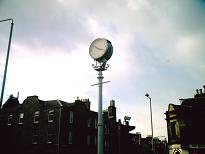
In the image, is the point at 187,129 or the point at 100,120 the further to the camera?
the point at 187,129

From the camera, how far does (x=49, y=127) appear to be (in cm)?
3769

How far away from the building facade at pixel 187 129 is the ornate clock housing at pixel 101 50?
53.1ft

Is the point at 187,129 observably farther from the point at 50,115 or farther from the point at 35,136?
the point at 35,136

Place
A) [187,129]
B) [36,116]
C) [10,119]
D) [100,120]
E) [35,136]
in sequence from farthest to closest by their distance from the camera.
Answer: [10,119], [36,116], [35,136], [187,129], [100,120]

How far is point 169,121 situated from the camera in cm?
3203

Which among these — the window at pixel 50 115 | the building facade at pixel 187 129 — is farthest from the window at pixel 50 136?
the building facade at pixel 187 129

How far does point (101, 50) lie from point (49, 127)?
2322 centimetres

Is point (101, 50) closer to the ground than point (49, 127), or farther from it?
farther from it

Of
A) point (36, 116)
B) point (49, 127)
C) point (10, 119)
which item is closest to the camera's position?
point (49, 127)

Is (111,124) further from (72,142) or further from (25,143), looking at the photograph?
(25,143)

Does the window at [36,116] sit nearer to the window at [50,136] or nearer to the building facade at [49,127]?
the building facade at [49,127]

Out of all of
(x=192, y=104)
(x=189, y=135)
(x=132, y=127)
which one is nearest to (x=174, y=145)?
(x=189, y=135)

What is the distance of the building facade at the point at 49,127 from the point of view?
36375mm

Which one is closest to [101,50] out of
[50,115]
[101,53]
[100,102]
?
[101,53]
